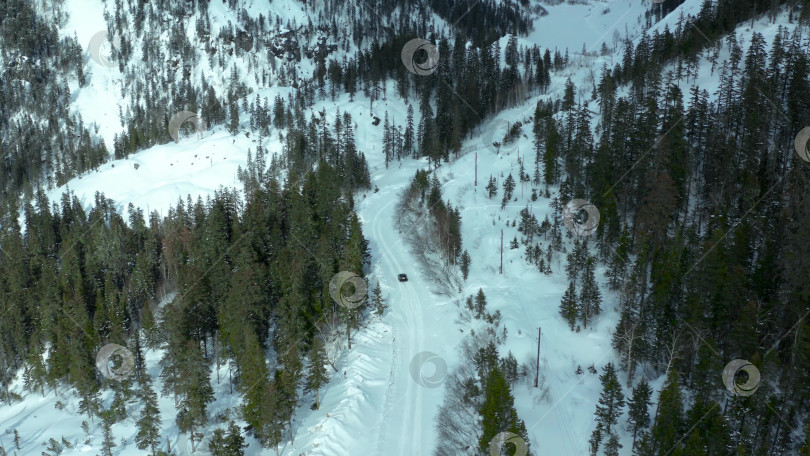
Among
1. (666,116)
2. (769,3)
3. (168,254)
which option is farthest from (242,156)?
(769,3)

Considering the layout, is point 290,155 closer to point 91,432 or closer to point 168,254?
point 168,254

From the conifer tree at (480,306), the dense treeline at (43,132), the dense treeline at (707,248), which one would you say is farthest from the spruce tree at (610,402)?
the dense treeline at (43,132)

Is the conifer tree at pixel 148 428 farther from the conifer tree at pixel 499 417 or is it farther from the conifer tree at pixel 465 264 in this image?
the conifer tree at pixel 465 264

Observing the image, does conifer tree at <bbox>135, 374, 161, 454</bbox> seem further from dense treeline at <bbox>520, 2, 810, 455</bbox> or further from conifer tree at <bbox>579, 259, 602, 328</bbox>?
conifer tree at <bbox>579, 259, 602, 328</bbox>

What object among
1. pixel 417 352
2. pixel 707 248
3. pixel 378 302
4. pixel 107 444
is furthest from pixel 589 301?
pixel 107 444

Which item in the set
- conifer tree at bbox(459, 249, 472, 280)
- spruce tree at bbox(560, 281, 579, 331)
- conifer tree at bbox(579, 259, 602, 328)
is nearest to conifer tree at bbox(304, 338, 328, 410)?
conifer tree at bbox(459, 249, 472, 280)

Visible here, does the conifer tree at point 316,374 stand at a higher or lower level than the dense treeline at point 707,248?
lower

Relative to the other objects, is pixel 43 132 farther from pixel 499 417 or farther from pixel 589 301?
pixel 499 417

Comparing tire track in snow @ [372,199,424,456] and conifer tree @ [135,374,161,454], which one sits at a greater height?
tire track in snow @ [372,199,424,456]
